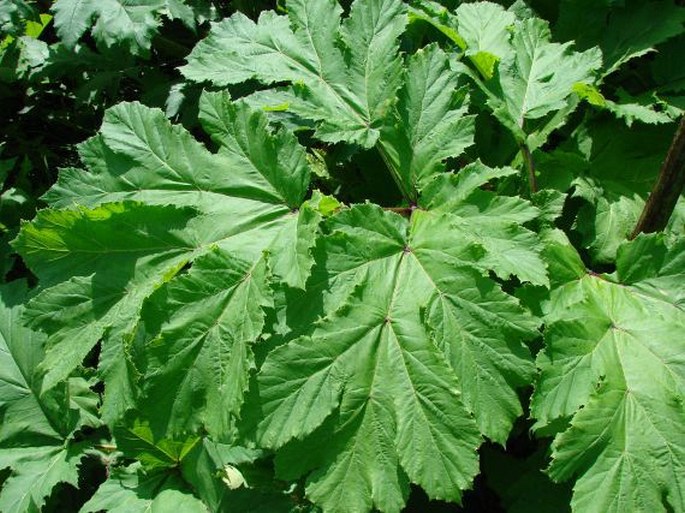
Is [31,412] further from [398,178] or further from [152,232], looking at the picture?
[398,178]

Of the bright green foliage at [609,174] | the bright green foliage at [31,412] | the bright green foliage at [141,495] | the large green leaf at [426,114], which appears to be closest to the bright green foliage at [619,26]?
the bright green foliage at [609,174]

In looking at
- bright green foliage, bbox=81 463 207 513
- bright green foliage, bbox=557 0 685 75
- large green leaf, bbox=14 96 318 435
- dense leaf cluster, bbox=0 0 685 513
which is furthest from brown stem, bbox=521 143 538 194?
bright green foliage, bbox=81 463 207 513

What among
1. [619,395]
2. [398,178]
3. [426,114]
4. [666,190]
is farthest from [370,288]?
[666,190]

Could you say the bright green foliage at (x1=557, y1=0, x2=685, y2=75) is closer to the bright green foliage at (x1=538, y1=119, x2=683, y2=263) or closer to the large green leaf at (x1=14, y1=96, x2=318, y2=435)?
the bright green foliage at (x1=538, y1=119, x2=683, y2=263)

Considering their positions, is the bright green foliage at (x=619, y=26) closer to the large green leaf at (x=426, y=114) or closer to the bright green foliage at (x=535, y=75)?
the bright green foliage at (x=535, y=75)

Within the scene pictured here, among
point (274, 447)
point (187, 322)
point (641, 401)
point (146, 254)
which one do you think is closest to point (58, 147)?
point (146, 254)

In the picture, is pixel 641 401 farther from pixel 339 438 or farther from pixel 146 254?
pixel 146 254
